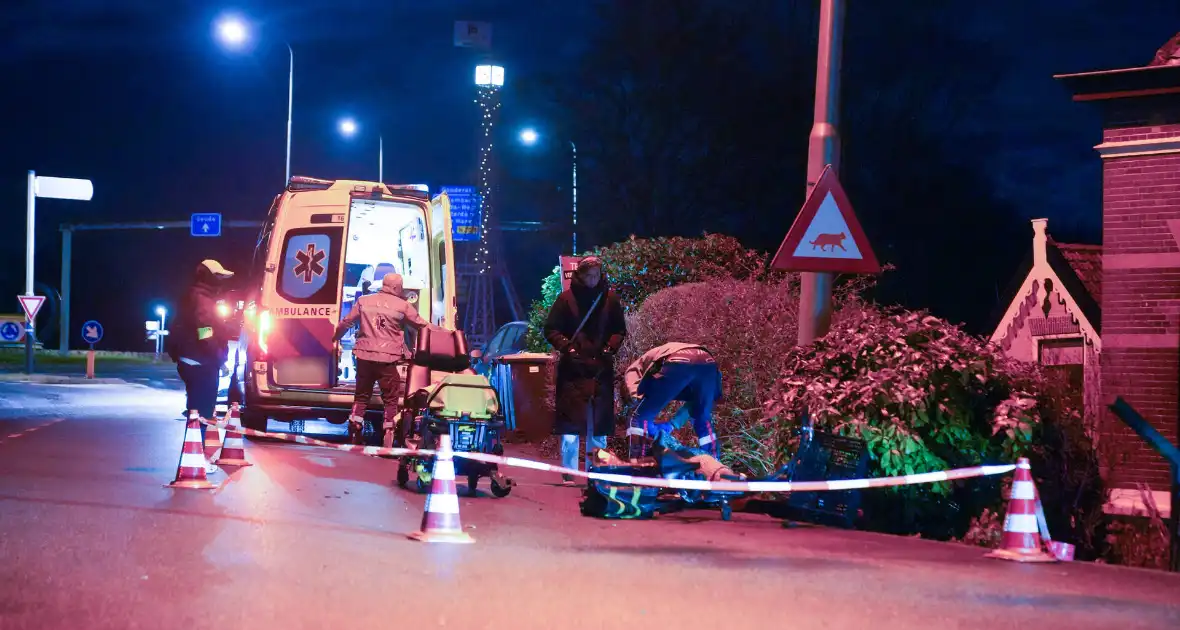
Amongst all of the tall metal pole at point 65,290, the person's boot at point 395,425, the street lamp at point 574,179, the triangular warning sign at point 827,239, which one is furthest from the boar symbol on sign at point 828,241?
the tall metal pole at point 65,290

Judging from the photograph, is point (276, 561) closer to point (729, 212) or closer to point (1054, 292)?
point (1054, 292)

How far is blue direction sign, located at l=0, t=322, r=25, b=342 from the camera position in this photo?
35.4m

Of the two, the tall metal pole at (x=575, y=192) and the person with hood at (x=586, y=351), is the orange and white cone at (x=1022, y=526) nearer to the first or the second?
the person with hood at (x=586, y=351)

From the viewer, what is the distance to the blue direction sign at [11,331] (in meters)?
35.4

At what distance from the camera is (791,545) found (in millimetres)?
9148

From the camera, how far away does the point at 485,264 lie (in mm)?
58625

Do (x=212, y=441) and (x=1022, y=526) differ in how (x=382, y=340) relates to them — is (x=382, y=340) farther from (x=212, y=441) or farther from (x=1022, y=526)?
(x=1022, y=526)

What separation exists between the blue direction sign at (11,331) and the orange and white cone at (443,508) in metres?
29.6

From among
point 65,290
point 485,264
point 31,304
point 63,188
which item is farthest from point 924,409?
point 65,290

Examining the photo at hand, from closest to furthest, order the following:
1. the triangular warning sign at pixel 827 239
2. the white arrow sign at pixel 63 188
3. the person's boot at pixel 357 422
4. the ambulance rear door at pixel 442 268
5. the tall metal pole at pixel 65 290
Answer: the triangular warning sign at pixel 827 239
the person's boot at pixel 357 422
the ambulance rear door at pixel 442 268
the white arrow sign at pixel 63 188
the tall metal pole at pixel 65 290

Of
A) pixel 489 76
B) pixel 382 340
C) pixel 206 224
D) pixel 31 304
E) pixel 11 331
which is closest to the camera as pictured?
pixel 382 340

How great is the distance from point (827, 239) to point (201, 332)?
5.16 metres

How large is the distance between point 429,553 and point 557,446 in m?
8.07

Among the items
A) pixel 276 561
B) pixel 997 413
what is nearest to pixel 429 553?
pixel 276 561
